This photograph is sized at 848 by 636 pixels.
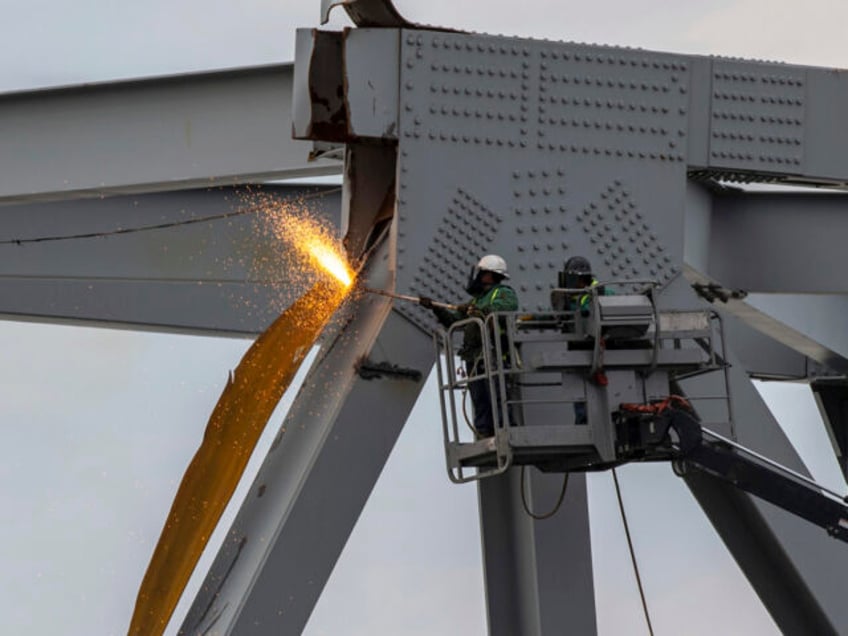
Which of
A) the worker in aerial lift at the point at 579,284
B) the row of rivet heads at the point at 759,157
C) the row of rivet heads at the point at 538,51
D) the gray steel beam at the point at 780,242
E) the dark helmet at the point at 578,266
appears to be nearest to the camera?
the worker in aerial lift at the point at 579,284

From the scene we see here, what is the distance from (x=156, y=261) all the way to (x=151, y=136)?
7.37 ft

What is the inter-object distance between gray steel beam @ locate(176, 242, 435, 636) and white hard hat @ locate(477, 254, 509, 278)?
0.79 m

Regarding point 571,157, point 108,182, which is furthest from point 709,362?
point 108,182

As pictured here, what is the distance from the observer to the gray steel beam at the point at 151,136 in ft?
69.9

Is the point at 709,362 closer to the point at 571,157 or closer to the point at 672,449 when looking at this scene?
the point at 672,449

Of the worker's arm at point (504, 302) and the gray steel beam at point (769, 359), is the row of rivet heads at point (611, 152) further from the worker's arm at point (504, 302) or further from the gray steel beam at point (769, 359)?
the gray steel beam at point (769, 359)

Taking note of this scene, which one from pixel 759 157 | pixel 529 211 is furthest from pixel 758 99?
pixel 529 211

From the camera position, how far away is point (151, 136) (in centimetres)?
2153

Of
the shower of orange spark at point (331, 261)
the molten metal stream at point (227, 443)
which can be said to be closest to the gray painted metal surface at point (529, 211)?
the shower of orange spark at point (331, 261)

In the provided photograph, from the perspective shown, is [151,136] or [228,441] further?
[151,136]

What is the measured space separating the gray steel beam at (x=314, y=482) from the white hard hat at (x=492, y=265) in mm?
795

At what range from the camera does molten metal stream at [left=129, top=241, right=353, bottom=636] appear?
58.8 feet

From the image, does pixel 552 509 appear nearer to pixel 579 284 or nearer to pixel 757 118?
pixel 579 284

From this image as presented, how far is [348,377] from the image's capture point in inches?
675
